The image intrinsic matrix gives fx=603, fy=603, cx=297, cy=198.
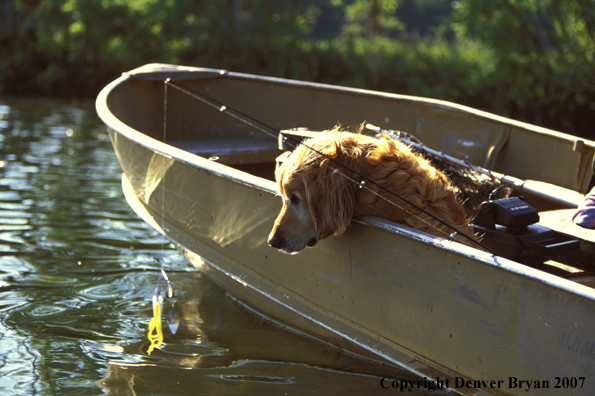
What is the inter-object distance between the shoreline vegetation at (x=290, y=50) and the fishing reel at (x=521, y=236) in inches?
516

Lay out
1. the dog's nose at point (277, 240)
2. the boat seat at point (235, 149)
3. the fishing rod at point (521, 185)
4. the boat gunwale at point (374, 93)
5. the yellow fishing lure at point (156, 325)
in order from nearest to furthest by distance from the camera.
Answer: the dog's nose at point (277, 240) → the yellow fishing lure at point (156, 325) → the fishing rod at point (521, 185) → the boat gunwale at point (374, 93) → the boat seat at point (235, 149)

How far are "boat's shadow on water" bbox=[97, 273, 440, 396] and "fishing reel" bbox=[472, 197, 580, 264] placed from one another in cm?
89

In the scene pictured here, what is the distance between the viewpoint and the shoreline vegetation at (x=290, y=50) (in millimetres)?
15414

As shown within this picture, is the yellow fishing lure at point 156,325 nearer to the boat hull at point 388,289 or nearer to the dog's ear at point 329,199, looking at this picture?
the boat hull at point 388,289

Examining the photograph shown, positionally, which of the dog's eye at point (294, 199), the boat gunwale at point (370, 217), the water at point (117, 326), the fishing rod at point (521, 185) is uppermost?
the dog's eye at point (294, 199)

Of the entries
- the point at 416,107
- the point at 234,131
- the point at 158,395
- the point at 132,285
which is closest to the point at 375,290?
the point at 158,395

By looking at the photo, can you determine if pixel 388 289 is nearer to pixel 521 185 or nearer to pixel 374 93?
pixel 521 185

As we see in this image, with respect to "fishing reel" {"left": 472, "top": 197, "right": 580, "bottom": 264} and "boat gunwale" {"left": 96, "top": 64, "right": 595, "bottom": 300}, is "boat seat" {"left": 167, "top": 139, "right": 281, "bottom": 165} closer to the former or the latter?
"boat gunwale" {"left": 96, "top": 64, "right": 595, "bottom": 300}

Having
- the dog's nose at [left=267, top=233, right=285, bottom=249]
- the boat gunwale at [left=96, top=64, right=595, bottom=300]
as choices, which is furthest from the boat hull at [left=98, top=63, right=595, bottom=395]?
the dog's nose at [left=267, top=233, right=285, bottom=249]

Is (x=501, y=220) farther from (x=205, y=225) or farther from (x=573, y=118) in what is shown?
(x=573, y=118)

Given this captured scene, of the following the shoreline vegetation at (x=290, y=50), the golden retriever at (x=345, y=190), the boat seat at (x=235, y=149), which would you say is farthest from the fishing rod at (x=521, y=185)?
Answer: the shoreline vegetation at (x=290, y=50)

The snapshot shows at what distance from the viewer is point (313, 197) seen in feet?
9.10

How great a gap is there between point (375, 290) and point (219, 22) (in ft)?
63.6

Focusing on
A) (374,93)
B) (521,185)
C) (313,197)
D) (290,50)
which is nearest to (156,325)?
(313,197)
